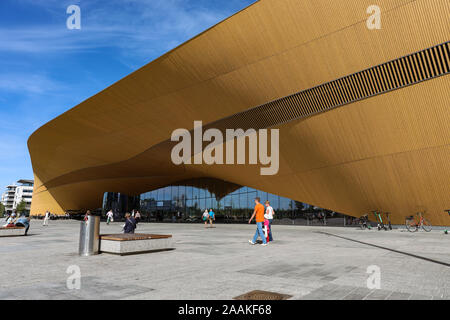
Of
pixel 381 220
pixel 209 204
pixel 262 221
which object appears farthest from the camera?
pixel 209 204

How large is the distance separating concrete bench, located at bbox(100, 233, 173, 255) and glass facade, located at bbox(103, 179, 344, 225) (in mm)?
20205

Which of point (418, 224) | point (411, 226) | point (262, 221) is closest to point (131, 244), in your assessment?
point (262, 221)

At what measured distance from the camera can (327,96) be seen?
50.5 feet

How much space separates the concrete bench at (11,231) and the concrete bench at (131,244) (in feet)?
29.7

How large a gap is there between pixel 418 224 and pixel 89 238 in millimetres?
16258

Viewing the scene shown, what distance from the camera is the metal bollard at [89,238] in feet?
24.0

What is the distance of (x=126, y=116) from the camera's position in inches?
890

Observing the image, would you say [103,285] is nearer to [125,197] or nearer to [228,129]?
[228,129]

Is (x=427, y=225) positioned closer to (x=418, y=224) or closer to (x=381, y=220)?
(x=418, y=224)

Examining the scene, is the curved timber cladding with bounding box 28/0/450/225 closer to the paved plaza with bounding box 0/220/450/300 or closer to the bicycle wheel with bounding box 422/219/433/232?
the bicycle wheel with bounding box 422/219/433/232

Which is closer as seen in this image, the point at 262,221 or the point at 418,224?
the point at 262,221

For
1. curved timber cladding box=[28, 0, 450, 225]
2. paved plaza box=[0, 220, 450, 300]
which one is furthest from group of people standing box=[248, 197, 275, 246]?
curved timber cladding box=[28, 0, 450, 225]

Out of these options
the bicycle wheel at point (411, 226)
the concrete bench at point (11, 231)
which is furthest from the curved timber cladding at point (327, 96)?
the concrete bench at point (11, 231)

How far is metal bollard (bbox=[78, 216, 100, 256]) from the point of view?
24.0 feet
